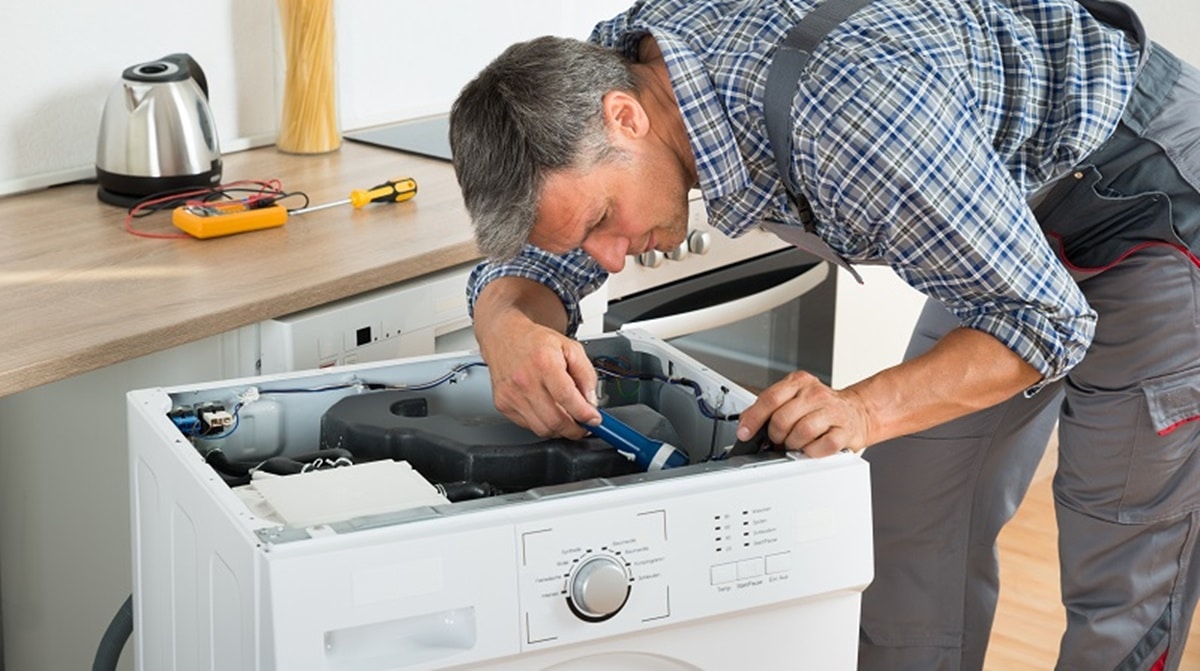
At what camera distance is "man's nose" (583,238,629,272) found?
146 centimetres

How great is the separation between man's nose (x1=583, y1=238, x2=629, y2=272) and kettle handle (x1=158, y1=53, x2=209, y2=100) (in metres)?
0.74

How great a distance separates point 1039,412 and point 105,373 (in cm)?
117

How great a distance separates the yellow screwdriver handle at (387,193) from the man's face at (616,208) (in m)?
0.55

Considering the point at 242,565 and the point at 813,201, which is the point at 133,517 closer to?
the point at 242,565

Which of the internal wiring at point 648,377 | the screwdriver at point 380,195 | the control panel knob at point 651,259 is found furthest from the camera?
the control panel knob at point 651,259

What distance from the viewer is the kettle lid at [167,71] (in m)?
1.89

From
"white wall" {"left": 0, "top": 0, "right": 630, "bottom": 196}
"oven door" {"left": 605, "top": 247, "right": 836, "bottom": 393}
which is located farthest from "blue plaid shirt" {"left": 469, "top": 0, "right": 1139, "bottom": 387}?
"white wall" {"left": 0, "top": 0, "right": 630, "bottom": 196}

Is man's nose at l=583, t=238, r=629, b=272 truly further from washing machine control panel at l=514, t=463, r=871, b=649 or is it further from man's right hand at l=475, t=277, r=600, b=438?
washing machine control panel at l=514, t=463, r=871, b=649

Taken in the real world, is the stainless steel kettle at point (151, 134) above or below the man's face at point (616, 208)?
below

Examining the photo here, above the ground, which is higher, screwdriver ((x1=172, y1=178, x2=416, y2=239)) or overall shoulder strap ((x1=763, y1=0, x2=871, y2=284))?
overall shoulder strap ((x1=763, y1=0, x2=871, y2=284))

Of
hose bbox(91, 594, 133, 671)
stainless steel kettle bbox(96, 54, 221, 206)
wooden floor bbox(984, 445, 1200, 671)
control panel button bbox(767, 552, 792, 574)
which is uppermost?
stainless steel kettle bbox(96, 54, 221, 206)

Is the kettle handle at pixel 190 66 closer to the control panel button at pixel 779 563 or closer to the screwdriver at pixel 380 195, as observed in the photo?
the screwdriver at pixel 380 195

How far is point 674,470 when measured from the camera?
51.7 inches

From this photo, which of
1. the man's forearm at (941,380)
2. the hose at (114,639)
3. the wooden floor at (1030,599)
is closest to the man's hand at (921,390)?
the man's forearm at (941,380)
